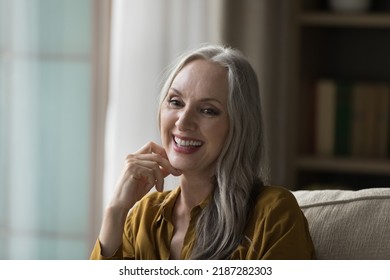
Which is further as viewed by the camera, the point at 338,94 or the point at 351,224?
A: the point at 338,94

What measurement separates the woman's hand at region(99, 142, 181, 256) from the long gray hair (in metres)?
0.11

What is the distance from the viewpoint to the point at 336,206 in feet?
5.90

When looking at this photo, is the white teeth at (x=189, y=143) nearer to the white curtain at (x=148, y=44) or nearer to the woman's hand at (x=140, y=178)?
the woman's hand at (x=140, y=178)

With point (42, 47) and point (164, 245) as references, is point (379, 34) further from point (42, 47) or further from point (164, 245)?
point (164, 245)

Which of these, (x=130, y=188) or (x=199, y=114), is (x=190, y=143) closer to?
(x=199, y=114)

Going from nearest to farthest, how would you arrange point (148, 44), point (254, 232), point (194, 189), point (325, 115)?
point (254, 232) → point (194, 189) → point (148, 44) → point (325, 115)

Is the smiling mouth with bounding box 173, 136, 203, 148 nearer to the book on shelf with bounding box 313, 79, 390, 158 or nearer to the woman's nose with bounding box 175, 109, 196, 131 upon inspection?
the woman's nose with bounding box 175, 109, 196, 131

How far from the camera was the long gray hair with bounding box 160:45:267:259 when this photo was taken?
1.65 m

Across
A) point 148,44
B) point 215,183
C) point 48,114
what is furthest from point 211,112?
point 48,114

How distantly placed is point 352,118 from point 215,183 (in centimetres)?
182

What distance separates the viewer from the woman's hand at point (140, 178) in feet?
5.82

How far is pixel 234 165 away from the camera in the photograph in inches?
65.9

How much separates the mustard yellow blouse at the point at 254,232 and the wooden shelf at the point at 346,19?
1711 mm
